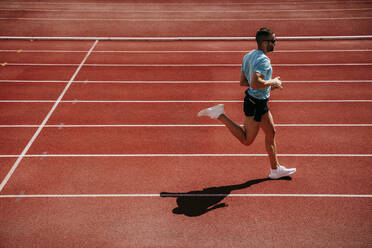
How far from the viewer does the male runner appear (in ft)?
12.3

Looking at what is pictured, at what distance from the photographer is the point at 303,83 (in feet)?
24.1

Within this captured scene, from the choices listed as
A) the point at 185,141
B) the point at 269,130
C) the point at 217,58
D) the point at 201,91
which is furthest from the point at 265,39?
the point at 217,58

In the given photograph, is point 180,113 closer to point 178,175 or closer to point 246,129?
point 178,175

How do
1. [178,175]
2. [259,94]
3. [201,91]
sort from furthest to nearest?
[201,91] → [178,175] → [259,94]

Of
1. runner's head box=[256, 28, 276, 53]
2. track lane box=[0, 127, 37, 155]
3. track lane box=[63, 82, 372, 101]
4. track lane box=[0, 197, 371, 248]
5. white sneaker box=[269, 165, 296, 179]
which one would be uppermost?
runner's head box=[256, 28, 276, 53]

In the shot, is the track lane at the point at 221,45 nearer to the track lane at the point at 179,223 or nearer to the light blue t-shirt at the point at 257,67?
the light blue t-shirt at the point at 257,67

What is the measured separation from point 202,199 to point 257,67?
5.69ft

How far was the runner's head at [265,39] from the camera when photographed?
3.71 m

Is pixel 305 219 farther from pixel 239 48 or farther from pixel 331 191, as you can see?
pixel 239 48

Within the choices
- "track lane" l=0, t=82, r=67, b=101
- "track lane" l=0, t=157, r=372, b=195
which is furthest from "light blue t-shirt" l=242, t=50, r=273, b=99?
"track lane" l=0, t=82, r=67, b=101

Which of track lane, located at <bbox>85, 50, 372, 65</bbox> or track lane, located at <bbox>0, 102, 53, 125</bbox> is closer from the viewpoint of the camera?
track lane, located at <bbox>0, 102, 53, 125</bbox>

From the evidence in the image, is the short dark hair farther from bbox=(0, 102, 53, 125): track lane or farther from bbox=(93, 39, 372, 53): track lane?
bbox=(93, 39, 372, 53): track lane

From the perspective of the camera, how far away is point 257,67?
376cm

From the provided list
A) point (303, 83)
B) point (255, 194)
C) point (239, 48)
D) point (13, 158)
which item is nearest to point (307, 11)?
point (239, 48)
